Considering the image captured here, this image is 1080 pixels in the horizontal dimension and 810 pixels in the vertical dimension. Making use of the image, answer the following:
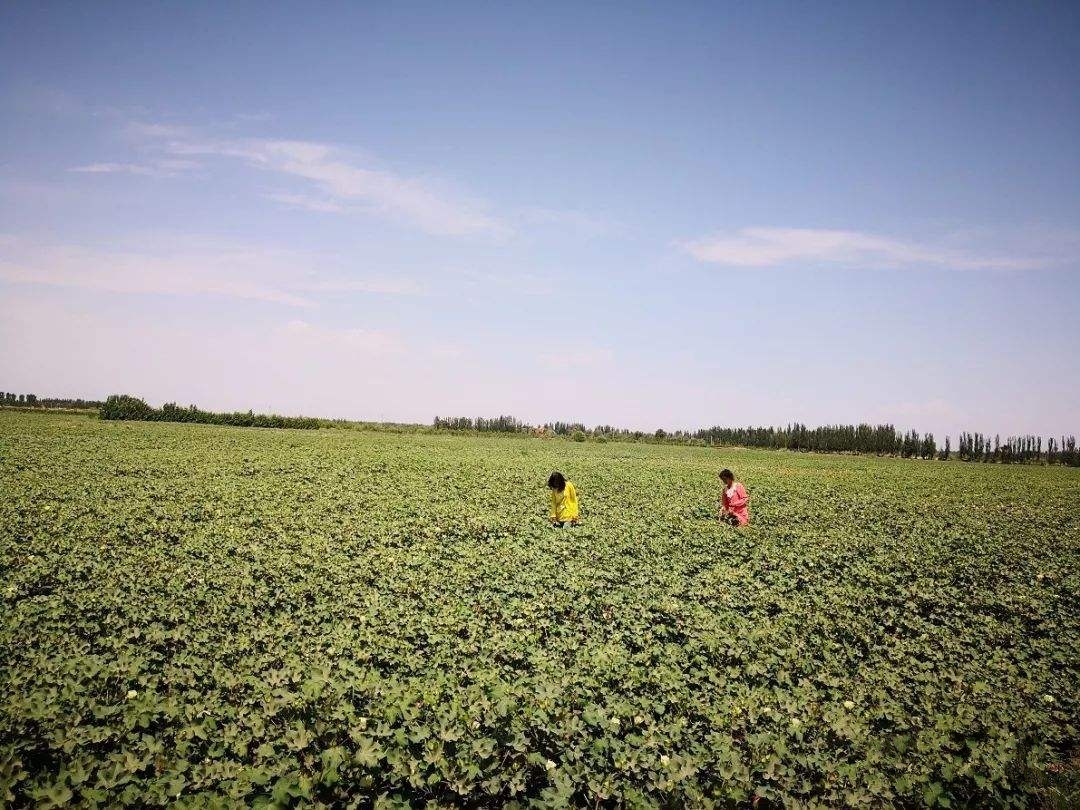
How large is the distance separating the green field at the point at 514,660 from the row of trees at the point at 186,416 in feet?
166

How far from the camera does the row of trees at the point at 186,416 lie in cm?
5631

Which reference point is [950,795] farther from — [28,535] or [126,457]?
[126,457]

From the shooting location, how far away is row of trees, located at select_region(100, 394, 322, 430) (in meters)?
56.3

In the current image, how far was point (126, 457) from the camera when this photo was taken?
22.4m

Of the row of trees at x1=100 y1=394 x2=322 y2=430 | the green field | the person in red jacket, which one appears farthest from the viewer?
the row of trees at x1=100 y1=394 x2=322 y2=430

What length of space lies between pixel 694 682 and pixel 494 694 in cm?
225

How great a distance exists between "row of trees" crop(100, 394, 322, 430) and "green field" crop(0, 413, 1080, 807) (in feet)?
166

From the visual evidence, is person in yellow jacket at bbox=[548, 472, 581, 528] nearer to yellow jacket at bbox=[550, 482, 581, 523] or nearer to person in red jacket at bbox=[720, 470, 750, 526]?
yellow jacket at bbox=[550, 482, 581, 523]

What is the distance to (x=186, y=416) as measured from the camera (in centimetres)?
6381

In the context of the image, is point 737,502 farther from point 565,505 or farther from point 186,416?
point 186,416

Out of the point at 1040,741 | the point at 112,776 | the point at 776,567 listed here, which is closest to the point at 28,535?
the point at 112,776

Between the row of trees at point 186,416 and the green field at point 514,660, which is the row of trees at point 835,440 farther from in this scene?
the green field at point 514,660

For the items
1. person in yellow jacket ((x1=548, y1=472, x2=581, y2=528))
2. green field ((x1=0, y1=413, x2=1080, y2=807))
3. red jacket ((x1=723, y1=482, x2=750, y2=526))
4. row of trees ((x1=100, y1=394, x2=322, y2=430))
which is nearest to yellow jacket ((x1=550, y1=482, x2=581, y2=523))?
person in yellow jacket ((x1=548, y1=472, x2=581, y2=528))

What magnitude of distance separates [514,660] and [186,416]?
6874 centimetres
